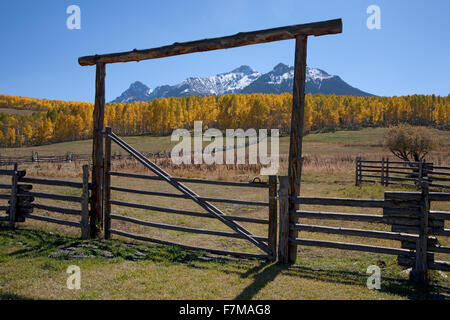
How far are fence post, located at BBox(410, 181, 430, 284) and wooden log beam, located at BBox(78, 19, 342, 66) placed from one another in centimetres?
302

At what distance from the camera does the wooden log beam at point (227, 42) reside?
5484mm

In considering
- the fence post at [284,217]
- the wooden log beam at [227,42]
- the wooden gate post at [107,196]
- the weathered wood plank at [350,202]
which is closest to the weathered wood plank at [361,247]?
the fence post at [284,217]

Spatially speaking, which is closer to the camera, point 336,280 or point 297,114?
point 336,280

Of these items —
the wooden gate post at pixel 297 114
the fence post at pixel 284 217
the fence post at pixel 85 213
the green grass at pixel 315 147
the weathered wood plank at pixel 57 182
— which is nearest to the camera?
the wooden gate post at pixel 297 114

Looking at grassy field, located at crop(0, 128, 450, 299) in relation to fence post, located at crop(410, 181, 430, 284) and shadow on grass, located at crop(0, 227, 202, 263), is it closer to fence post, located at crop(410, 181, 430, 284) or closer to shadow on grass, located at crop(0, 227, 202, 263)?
shadow on grass, located at crop(0, 227, 202, 263)

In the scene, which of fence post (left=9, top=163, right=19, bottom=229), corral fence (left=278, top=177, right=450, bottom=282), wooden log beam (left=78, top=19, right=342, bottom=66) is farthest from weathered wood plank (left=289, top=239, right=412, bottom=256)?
fence post (left=9, top=163, right=19, bottom=229)

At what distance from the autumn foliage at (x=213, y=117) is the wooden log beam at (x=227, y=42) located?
75573mm

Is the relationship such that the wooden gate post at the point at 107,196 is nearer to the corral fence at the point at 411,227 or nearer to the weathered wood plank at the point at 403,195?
the corral fence at the point at 411,227

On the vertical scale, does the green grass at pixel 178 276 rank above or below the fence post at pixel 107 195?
below

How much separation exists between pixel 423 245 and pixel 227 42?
4912mm

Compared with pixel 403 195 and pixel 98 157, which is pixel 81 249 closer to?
pixel 98 157

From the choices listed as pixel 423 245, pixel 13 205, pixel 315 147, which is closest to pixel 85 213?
pixel 13 205

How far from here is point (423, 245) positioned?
A: 16.2 feet
